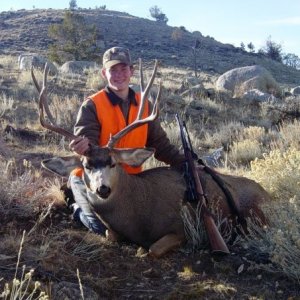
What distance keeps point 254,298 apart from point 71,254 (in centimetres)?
173

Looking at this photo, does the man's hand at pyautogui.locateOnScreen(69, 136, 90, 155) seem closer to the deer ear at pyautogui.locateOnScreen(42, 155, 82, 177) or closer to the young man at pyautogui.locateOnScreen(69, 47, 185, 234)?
the deer ear at pyautogui.locateOnScreen(42, 155, 82, 177)

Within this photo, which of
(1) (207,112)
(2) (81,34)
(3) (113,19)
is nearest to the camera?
(1) (207,112)

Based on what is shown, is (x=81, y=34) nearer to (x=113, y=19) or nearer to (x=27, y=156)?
(x=27, y=156)

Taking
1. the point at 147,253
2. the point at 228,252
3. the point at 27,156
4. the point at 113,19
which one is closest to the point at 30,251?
the point at 147,253

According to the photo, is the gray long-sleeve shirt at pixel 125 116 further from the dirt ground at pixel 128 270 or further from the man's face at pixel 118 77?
the dirt ground at pixel 128 270

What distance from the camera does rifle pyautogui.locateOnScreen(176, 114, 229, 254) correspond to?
5.01 meters

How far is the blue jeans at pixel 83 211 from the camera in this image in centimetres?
577

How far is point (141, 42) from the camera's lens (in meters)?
48.8

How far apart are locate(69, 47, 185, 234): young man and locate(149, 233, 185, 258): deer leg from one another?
0.95m

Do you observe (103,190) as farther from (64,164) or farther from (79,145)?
(64,164)

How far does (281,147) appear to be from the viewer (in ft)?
31.2

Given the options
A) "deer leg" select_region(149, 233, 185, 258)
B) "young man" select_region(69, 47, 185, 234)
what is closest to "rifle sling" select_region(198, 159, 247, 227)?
"young man" select_region(69, 47, 185, 234)

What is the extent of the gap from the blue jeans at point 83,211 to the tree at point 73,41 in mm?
19106

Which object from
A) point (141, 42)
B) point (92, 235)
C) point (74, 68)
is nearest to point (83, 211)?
point (92, 235)
